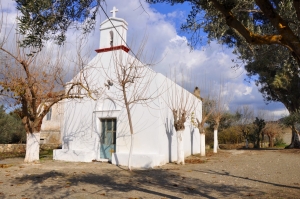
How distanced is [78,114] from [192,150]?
294 inches

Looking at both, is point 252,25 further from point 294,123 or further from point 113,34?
point 294,123

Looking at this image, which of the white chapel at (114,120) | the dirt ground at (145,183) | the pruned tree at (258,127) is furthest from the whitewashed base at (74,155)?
the pruned tree at (258,127)

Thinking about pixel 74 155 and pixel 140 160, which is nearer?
pixel 140 160

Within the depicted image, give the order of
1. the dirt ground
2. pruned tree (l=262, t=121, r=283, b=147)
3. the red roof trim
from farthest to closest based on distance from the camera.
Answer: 1. pruned tree (l=262, t=121, r=283, b=147)
2. the red roof trim
3. the dirt ground

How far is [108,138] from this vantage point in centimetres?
1362

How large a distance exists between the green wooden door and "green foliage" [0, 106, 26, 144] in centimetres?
1146

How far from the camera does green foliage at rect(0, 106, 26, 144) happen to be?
834 inches

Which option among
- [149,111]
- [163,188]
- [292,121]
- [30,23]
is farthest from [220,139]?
[30,23]

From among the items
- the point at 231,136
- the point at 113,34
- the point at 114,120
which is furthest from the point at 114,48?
the point at 231,136

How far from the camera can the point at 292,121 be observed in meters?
18.6

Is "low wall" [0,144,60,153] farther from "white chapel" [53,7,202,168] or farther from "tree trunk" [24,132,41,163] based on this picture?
"tree trunk" [24,132,41,163]

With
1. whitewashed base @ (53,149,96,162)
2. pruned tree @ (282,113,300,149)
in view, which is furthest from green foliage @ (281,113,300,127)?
whitewashed base @ (53,149,96,162)

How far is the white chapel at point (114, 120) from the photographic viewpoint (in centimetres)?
1243

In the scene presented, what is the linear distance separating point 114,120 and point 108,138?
3.09 feet
